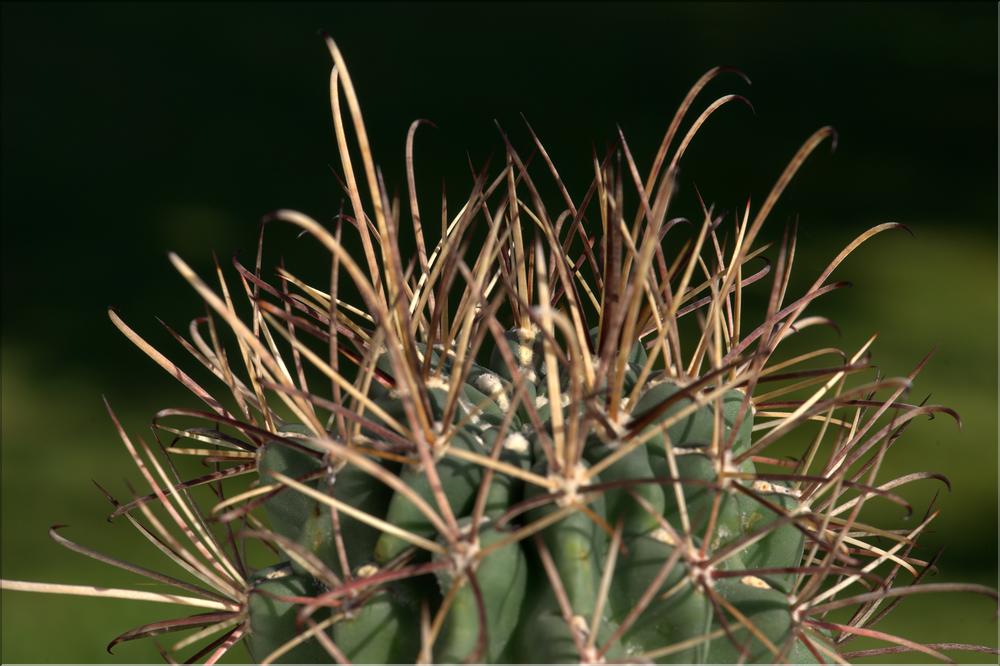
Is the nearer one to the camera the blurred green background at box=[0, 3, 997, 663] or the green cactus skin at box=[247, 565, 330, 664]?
the green cactus skin at box=[247, 565, 330, 664]

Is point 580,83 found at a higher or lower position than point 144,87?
lower

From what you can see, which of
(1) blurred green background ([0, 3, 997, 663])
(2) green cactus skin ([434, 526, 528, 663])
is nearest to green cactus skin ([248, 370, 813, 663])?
(2) green cactus skin ([434, 526, 528, 663])

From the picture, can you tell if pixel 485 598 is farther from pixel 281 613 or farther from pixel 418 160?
pixel 418 160

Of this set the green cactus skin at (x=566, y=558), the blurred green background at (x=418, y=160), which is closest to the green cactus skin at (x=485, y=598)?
the green cactus skin at (x=566, y=558)

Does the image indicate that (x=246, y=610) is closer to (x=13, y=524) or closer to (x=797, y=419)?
(x=797, y=419)

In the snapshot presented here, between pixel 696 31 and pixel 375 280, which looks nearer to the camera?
pixel 375 280

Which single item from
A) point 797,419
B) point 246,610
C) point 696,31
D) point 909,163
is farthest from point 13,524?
point 696,31

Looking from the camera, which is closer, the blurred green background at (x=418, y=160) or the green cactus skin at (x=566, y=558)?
the green cactus skin at (x=566, y=558)

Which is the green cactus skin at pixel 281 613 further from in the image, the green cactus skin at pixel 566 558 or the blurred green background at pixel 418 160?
the blurred green background at pixel 418 160

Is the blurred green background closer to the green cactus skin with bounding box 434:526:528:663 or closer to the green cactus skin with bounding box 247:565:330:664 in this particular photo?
the green cactus skin with bounding box 247:565:330:664
